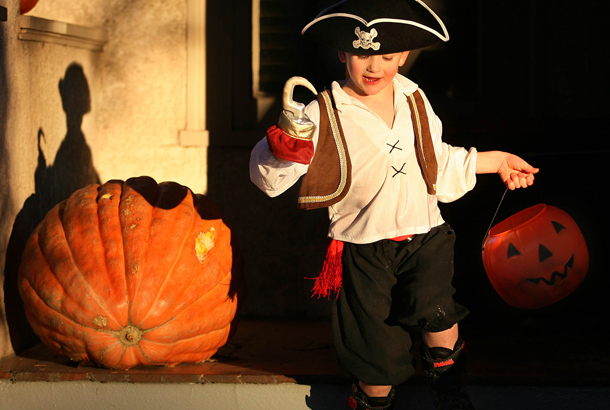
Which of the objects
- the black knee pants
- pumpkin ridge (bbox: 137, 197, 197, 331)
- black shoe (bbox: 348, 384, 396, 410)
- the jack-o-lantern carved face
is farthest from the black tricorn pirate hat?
black shoe (bbox: 348, 384, 396, 410)

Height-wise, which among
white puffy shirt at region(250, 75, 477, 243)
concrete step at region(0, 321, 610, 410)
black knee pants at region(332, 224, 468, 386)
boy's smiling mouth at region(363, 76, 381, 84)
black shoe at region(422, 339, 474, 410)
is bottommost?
concrete step at region(0, 321, 610, 410)

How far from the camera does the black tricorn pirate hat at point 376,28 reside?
271cm

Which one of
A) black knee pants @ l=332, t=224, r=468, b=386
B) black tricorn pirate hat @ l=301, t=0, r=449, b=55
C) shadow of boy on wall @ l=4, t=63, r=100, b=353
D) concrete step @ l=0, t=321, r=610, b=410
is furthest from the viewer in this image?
shadow of boy on wall @ l=4, t=63, r=100, b=353

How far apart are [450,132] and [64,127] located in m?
2.36

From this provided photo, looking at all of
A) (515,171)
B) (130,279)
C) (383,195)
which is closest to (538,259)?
(515,171)

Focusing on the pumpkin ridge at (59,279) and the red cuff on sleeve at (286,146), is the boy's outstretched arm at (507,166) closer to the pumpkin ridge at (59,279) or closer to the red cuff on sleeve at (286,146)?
the red cuff on sleeve at (286,146)

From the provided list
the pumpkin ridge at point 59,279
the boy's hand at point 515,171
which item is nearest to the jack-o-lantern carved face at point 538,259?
the boy's hand at point 515,171

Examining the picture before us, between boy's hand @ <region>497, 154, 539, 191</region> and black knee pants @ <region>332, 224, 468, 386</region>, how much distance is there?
1.27 ft

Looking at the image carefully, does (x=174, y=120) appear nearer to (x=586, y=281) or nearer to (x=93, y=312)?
(x=93, y=312)

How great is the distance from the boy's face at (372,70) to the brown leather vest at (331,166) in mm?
170

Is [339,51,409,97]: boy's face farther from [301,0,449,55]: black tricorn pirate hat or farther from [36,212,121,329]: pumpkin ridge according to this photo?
[36,212,121,329]: pumpkin ridge

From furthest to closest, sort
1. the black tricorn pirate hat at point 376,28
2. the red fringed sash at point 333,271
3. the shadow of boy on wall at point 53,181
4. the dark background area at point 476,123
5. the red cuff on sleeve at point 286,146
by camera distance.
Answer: the dark background area at point 476,123
the shadow of boy on wall at point 53,181
the red fringed sash at point 333,271
the black tricorn pirate hat at point 376,28
the red cuff on sleeve at point 286,146

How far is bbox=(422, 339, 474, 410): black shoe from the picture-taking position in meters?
2.83

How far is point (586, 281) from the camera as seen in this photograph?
4.09m
